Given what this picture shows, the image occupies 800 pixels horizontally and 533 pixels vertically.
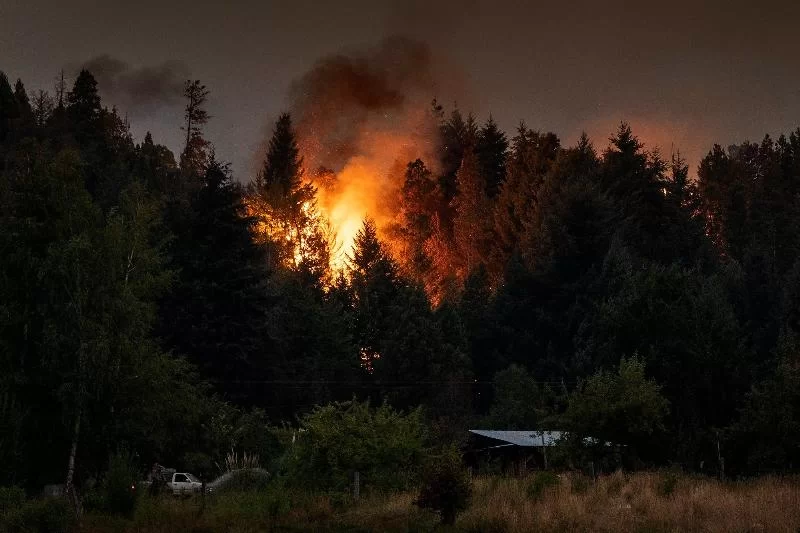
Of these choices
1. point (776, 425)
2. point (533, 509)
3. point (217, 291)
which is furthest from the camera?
point (217, 291)

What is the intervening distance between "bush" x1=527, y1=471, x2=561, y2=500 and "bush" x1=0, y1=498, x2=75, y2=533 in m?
13.5

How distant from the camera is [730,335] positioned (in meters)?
49.3

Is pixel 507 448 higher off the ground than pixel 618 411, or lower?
lower

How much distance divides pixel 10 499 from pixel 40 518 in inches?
90.9

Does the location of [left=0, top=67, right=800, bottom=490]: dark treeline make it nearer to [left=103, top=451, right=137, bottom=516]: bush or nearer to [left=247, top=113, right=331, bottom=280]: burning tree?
[left=247, top=113, right=331, bottom=280]: burning tree

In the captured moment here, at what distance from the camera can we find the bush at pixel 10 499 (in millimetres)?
26500

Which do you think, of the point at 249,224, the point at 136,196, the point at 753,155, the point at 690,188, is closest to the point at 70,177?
the point at 136,196

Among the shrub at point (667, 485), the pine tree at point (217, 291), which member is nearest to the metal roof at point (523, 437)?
the shrub at point (667, 485)

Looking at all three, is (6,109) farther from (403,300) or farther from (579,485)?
(579,485)

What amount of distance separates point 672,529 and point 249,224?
141ft

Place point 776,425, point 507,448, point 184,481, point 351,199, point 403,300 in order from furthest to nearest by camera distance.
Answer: point 351,199, point 403,300, point 184,481, point 507,448, point 776,425

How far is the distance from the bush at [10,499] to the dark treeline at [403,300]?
196 inches

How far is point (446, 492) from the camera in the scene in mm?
25453

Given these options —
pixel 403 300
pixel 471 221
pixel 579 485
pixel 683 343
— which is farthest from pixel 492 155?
pixel 579 485
